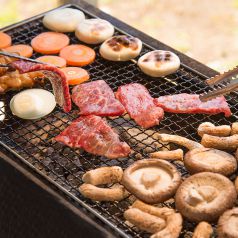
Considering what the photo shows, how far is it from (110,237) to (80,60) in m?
1.53

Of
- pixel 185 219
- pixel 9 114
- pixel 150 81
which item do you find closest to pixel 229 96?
pixel 150 81

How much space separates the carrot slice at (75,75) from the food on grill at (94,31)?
0.33 metres

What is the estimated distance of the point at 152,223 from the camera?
8.18ft

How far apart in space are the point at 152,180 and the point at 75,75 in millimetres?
1120

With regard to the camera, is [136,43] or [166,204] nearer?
[166,204]

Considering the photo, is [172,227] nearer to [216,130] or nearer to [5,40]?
[216,130]

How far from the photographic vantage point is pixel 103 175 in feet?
9.07

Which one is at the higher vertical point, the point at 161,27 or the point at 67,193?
the point at 67,193

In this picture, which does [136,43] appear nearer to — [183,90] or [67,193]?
[183,90]

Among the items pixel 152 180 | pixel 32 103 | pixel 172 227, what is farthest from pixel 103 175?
pixel 32 103

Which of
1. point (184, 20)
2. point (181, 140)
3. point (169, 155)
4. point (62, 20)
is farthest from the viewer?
point (184, 20)

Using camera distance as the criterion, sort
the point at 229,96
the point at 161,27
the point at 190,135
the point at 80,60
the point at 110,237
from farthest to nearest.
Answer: the point at 161,27, the point at 80,60, the point at 229,96, the point at 190,135, the point at 110,237

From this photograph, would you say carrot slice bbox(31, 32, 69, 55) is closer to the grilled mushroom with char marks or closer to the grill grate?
the grill grate

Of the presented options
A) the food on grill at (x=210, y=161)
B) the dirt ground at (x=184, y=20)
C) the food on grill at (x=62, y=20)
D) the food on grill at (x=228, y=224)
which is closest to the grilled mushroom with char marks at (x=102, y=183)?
the food on grill at (x=210, y=161)
